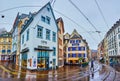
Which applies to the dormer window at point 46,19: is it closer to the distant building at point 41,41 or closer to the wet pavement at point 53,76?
the distant building at point 41,41

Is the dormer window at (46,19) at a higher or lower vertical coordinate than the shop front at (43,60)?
higher

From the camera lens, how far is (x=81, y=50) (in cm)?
5400

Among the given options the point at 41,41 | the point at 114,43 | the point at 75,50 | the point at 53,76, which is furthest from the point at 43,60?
the point at 114,43

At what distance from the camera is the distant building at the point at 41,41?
27467 mm

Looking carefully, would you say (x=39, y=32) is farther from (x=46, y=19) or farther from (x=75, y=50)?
(x=75, y=50)

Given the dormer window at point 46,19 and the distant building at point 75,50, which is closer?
the dormer window at point 46,19

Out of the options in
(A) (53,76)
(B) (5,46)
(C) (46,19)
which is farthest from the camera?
(B) (5,46)

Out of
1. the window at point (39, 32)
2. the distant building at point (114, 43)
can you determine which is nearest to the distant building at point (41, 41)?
the window at point (39, 32)

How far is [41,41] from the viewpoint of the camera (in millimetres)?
28969

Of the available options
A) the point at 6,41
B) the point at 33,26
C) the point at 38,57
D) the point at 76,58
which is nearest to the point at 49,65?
the point at 38,57

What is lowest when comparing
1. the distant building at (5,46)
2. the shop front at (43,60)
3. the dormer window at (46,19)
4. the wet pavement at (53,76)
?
the wet pavement at (53,76)

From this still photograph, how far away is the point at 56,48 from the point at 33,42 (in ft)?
26.1

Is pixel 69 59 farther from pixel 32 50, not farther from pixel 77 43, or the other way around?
pixel 32 50

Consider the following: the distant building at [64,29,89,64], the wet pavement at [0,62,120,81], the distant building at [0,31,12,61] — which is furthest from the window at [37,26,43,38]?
the distant building at [0,31,12,61]
